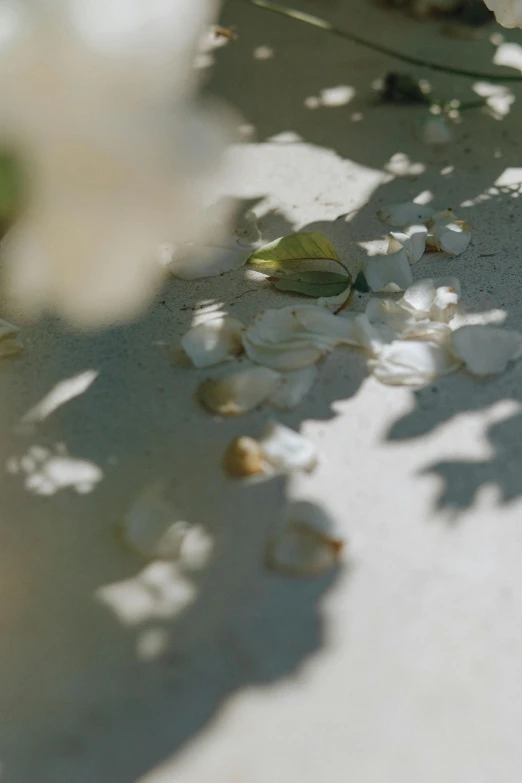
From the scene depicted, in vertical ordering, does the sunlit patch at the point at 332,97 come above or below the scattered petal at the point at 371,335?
above

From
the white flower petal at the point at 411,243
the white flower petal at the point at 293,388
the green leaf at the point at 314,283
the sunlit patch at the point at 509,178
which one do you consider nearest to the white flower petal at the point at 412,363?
the white flower petal at the point at 293,388

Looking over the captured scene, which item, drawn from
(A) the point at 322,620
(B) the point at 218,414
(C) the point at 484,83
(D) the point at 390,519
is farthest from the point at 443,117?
(A) the point at 322,620

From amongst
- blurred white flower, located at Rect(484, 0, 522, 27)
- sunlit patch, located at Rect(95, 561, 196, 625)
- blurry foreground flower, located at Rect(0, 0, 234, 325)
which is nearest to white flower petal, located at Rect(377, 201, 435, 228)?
blurred white flower, located at Rect(484, 0, 522, 27)

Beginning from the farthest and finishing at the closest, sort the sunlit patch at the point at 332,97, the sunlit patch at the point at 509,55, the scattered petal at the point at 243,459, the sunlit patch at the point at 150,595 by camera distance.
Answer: the sunlit patch at the point at 509,55, the sunlit patch at the point at 332,97, the scattered petal at the point at 243,459, the sunlit patch at the point at 150,595

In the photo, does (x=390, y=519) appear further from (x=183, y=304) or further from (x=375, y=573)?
(x=183, y=304)

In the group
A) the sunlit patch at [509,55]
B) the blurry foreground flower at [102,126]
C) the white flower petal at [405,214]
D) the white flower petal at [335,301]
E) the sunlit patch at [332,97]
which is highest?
the blurry foreground flower at [102,126]

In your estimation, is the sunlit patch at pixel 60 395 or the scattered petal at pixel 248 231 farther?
the scattered petal at pixel 248 231

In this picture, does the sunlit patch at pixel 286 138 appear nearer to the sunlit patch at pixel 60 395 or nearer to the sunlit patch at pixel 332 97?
the sunlit patch at pixel 332 97

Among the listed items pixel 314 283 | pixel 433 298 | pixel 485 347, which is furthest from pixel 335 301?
pixel 485 347
